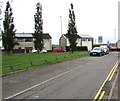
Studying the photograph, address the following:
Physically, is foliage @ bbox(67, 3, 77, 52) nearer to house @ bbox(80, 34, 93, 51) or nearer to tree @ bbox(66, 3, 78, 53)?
tree @ bbox(66, 3, 78, 53)

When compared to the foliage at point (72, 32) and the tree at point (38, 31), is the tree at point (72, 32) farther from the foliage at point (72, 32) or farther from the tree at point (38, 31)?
the tree at point (38, 31)

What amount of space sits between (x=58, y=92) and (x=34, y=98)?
114 cm

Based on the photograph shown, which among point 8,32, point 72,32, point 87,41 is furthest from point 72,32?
point 87,41

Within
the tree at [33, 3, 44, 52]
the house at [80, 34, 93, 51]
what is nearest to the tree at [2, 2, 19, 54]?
the tree at [33, 3, 44, 52]

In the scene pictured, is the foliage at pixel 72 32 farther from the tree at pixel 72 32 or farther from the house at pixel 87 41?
the house at pixel 87 41

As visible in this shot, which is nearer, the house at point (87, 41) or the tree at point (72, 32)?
the tree at point (72, 32)

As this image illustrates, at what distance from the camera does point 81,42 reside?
226 feet

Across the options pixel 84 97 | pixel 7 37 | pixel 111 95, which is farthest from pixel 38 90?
pixel 7 37

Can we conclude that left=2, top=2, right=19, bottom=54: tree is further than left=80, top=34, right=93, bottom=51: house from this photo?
No

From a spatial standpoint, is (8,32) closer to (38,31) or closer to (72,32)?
(38,31)

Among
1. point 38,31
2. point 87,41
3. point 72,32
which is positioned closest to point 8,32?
point 38,31

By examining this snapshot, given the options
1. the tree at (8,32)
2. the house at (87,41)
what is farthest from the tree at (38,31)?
the house at (87,41)

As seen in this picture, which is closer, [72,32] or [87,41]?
[72,32]

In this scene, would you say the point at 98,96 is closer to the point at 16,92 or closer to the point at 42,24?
the point at 16,92
